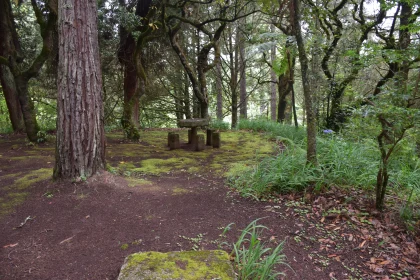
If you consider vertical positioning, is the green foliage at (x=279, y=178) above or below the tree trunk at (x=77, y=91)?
below

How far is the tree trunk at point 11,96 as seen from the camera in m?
7.45

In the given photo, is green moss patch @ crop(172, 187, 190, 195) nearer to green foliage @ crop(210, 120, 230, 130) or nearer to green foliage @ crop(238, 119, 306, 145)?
green foliage @ crop(238, 119, 306, 145)

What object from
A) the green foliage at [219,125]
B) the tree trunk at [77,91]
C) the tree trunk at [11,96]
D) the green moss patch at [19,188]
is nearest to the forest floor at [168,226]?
the green moss patch at [19,188]

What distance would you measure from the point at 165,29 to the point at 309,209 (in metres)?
5.60

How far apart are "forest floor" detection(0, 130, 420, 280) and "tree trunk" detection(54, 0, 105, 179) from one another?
29cm

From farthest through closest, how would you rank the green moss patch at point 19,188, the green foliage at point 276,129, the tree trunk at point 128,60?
the tree trunk at point 128,60 → the green foliage at point 276,129 → the green moss patch at point 19,188

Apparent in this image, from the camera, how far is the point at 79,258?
2057 mm

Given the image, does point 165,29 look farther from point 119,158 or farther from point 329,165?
point 329,165

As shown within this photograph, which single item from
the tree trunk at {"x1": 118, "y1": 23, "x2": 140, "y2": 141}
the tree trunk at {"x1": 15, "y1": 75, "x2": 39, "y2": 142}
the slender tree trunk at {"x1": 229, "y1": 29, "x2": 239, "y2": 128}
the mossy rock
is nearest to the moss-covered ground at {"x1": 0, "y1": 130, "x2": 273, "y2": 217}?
the tree trunk at {"x1": 15, "y1": 75, "x2": 39, "y2": 142}

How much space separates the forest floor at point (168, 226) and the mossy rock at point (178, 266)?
7.2 inches

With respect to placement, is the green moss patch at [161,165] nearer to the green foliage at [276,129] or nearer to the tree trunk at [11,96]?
the green foliage at [276,129]

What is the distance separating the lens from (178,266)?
1.85 metres

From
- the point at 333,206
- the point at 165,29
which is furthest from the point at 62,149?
the point at 165,29

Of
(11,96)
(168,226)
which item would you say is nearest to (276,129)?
(168,226)
